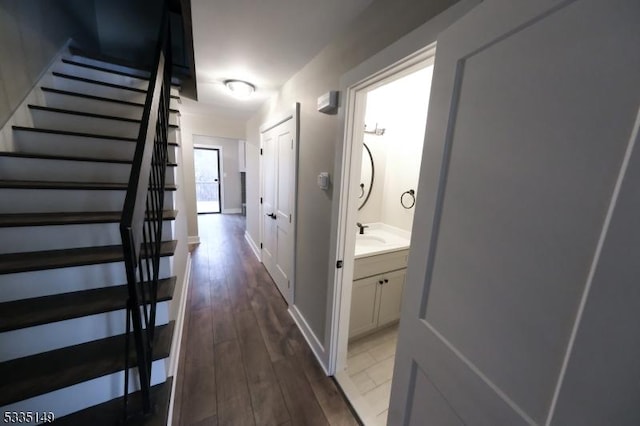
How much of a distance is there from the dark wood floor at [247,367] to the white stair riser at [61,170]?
1432 mm

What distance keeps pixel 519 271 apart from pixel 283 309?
7.41 feet

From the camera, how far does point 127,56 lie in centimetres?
316

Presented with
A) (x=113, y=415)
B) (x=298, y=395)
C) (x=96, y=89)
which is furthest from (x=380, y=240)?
(x=96, y=89)

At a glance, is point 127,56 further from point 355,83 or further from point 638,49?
point 638,49

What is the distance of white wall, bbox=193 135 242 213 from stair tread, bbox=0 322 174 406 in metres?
6.23

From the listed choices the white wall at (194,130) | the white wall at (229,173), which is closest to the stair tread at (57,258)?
the white wall at (194,130)

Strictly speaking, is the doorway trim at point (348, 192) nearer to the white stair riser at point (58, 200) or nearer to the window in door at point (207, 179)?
the white stair riser at point (58, 200)

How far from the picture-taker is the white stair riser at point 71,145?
1.68m

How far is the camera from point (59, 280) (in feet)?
4.07

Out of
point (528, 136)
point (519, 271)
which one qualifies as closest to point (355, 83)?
point (528, 136)

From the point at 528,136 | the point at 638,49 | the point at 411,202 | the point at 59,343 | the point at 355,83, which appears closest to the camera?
the point at 638,49

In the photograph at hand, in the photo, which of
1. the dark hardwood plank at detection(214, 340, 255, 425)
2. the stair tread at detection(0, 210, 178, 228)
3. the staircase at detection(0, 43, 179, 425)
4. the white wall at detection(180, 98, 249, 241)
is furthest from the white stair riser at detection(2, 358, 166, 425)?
the white wall at detection(180, 98, 249, 241)

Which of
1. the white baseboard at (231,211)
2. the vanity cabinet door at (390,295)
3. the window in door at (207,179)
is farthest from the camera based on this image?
the white baseboard at (231,211)

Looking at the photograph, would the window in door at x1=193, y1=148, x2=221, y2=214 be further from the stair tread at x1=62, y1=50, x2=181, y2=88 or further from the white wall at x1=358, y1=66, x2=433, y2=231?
the white wall at x1=358, y1=66, x2=433, y2=231
